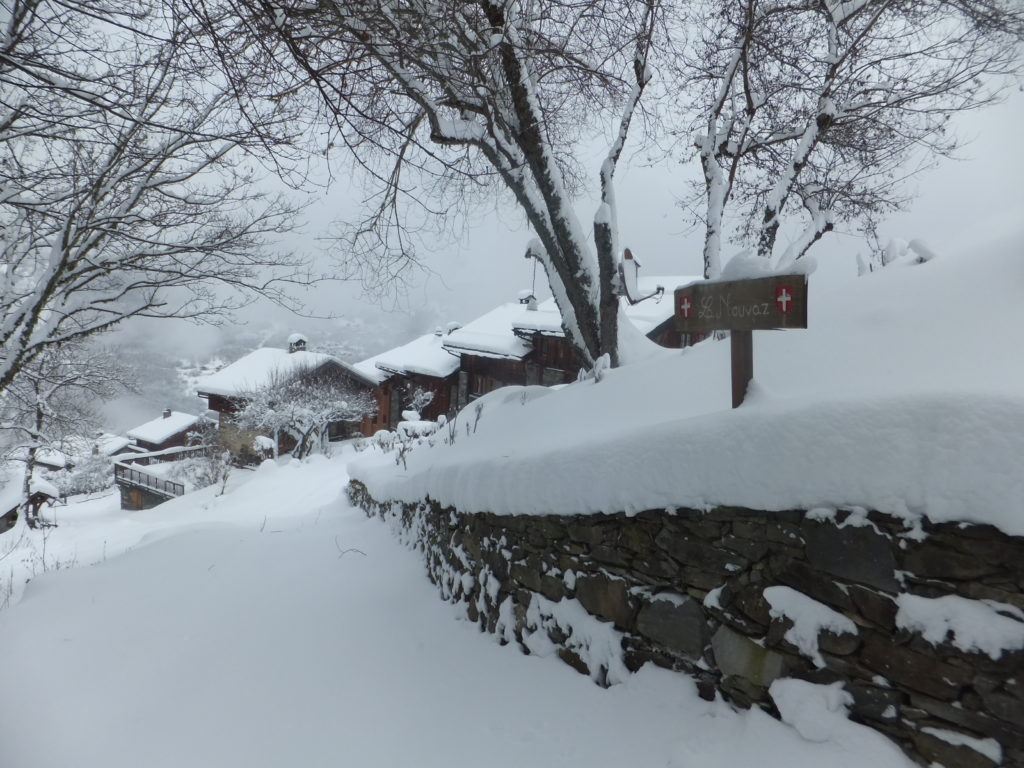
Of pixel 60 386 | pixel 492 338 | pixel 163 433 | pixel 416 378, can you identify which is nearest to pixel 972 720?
pixel 60 386

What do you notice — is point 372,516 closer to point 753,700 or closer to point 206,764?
point 206,764

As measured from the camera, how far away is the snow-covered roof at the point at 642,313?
1677 cm

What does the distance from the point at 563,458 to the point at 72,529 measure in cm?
2239

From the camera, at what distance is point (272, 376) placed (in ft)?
78.5

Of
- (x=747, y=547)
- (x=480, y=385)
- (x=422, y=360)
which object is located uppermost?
(x=422, y=360)

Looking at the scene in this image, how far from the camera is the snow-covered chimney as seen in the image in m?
28.1

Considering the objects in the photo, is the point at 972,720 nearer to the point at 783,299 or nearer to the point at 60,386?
the point at 783,299

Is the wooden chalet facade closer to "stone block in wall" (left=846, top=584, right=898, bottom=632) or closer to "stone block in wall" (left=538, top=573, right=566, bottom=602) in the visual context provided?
"stone block in wall" (left=538, top=573, right=566, bottom=602)

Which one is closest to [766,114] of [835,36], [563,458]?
[835,36]

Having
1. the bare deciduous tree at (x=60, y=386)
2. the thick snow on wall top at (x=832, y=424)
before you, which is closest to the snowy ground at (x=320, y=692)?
the thick snow on wall top at (x=832, y=424)

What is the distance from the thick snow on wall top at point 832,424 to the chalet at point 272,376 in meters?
23.1

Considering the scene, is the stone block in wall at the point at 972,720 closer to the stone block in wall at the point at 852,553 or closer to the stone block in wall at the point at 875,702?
the stone block in wall at the point at 875,702

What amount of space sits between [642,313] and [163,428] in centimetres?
3651

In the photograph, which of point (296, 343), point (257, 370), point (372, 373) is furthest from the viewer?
point (296, 343)
